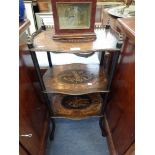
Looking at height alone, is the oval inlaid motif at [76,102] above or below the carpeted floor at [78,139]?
above

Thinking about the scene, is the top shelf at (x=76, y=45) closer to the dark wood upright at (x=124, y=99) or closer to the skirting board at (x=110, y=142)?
the dark wood upright at (x=124, y=99)

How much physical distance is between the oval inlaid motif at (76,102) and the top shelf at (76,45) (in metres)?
0.56

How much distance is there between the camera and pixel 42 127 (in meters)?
1.35

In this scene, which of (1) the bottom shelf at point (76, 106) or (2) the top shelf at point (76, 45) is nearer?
(2) the top shelf at point (76, 45)

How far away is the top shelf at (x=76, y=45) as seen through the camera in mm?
937

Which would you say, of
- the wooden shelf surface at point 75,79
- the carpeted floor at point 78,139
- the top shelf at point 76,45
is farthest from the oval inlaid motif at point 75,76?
the carpeted floor at point 78,139

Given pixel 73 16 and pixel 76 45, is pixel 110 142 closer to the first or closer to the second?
pixel 76 45

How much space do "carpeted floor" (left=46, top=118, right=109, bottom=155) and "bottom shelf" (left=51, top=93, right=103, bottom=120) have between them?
0.25 metres

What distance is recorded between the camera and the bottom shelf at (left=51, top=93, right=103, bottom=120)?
1.36m

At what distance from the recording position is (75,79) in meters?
1.27
